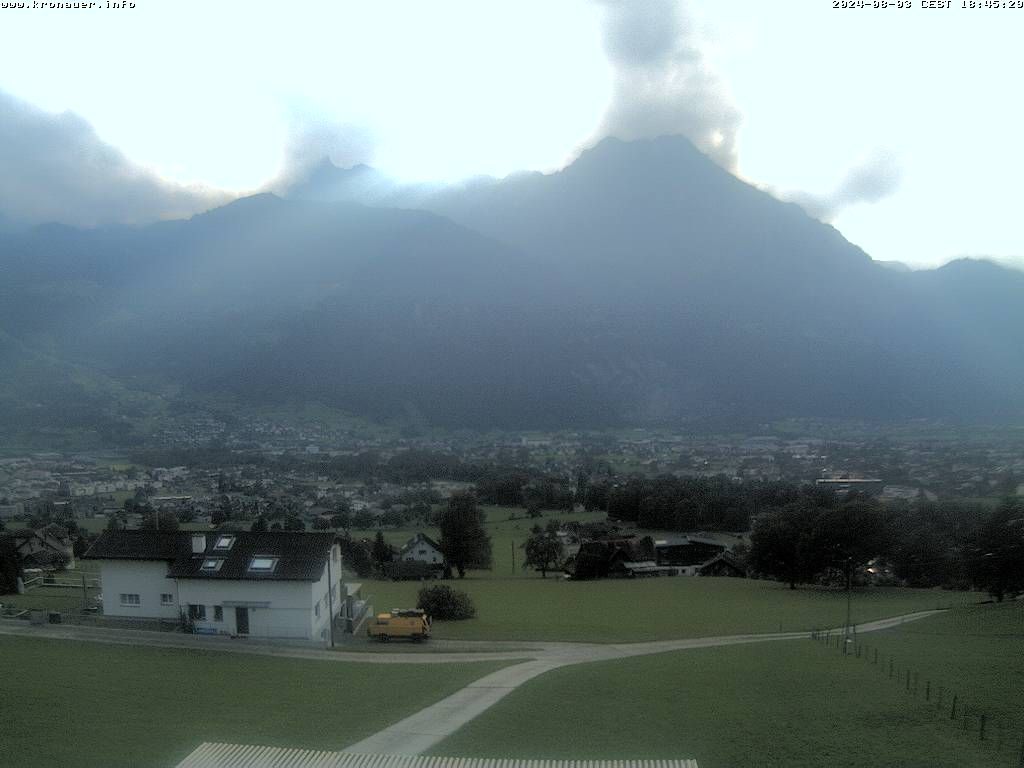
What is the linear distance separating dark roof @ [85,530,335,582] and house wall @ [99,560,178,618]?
1.20 feet

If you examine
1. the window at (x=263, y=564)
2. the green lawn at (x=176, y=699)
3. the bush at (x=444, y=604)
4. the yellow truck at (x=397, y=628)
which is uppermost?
the window at (x=263, y=564)

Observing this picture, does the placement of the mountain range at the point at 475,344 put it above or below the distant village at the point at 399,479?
above

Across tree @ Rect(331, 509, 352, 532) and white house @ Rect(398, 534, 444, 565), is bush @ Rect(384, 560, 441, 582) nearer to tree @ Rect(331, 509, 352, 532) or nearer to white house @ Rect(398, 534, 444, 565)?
white house @ Rect(398, 534, 444, 565)

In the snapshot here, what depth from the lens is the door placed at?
25109mm

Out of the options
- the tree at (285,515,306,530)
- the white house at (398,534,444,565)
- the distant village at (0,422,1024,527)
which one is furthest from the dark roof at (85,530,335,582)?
the distant village at (0,422,1024,527)

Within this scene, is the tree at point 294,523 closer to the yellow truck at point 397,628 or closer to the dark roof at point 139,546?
the dark roof at point 139,546

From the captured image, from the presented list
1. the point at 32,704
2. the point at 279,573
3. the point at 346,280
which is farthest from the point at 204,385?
the point at 32,704

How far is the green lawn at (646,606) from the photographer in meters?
29.4

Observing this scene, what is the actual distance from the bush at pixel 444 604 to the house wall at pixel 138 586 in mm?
9801

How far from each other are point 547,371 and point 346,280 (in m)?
56.5

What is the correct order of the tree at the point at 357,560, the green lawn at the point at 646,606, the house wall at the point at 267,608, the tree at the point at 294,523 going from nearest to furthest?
the house wall at the point at 267,608 < the green lawn at the point at 646,606 < the tree at the point at 357,560 < the tree at the point at 294,523

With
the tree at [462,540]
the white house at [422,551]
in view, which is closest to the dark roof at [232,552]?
the tree at [462,540]

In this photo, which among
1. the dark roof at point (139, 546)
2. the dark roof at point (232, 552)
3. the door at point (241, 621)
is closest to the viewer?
the door at point (241, 621)

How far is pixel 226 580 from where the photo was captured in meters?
25.3
